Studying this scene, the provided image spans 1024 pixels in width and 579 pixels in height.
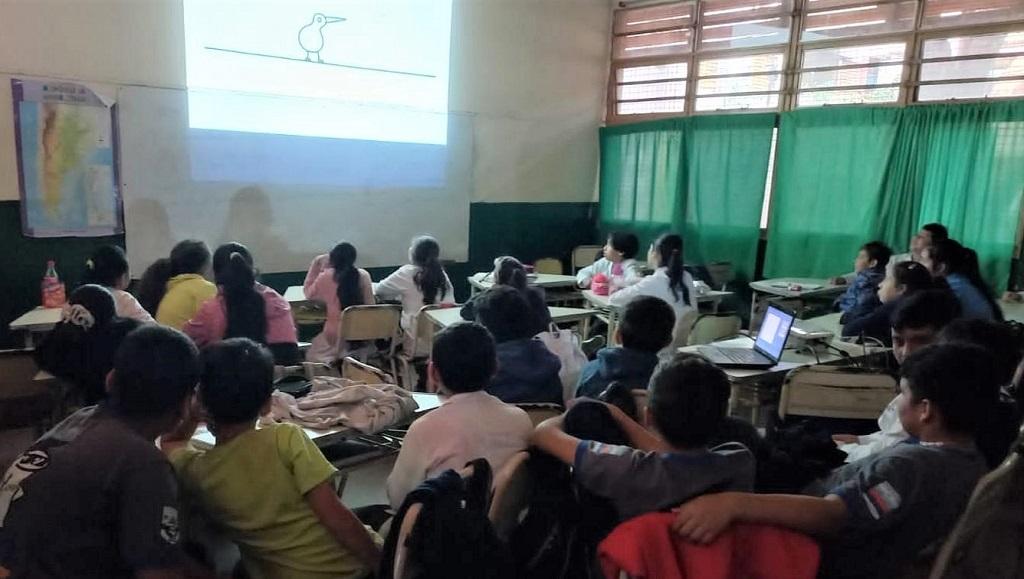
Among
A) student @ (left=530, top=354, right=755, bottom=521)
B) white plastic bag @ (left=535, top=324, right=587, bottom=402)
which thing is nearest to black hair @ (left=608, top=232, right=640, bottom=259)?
white plastic bag @ (left=535, top=324, right=587, bottom=402)

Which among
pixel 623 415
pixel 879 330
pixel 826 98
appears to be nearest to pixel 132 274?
pixel 623 415

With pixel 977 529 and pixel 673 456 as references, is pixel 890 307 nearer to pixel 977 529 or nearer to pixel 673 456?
pixel 977 529

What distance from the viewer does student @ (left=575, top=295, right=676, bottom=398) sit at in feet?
7.61

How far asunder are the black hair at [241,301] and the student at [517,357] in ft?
3.48

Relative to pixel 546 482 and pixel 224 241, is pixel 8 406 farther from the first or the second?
pixel 224 241

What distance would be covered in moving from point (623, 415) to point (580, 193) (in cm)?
582

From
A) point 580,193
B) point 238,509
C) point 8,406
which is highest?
point 580,193

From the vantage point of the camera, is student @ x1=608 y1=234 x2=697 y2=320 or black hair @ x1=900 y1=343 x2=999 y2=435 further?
student @ x1=608 y1=234 x2=697 y2=320

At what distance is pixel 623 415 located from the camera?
Answer: 1645mm

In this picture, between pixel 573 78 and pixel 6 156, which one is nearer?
pixel 6 156

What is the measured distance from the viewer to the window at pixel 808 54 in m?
4.83

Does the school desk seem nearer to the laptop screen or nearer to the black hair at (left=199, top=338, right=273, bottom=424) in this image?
the black hair at (left=199, top=338, right=273, bottom=424)

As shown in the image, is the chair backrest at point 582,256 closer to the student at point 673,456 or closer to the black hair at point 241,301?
the black hair at point 241,301

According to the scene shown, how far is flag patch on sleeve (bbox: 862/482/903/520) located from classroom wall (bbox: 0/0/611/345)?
479 cm
